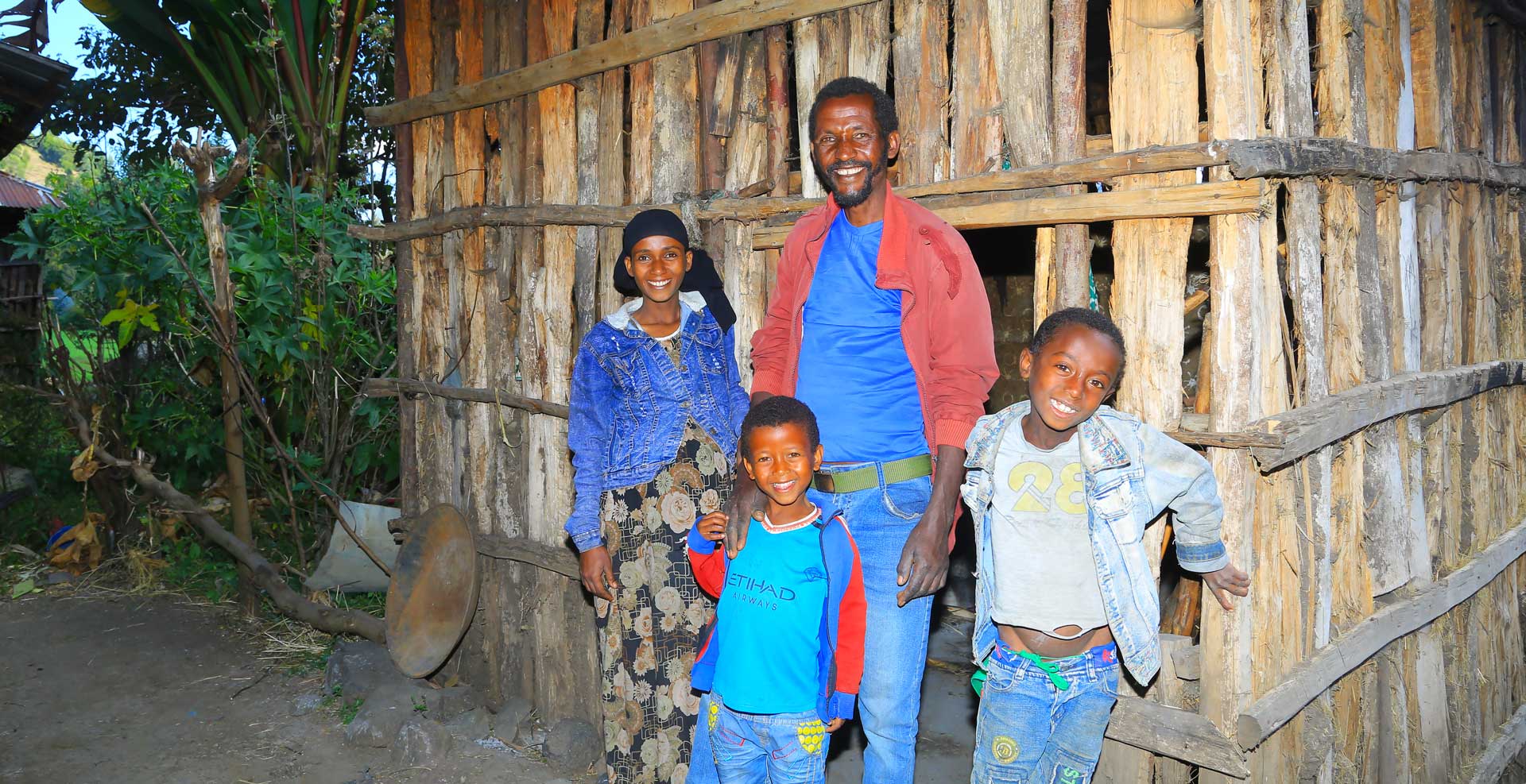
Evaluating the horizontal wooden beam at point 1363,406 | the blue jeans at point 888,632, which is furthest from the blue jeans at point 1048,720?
the horizontal wooden beam at point 1363,406

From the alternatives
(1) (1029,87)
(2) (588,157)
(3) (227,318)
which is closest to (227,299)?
(3) (227,318)

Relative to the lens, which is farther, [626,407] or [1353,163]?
[626,407]

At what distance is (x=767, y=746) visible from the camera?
107 inches

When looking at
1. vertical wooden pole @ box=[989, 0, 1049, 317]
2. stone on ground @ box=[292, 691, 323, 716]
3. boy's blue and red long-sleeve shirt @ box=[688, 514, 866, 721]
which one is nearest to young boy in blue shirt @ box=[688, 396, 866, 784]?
boy's blue and red long-sleeve shirt @ box=[688, 514, 866, 721]

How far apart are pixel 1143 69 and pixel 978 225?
0.63 meters

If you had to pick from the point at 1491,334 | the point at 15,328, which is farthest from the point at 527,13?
the point at 15,328

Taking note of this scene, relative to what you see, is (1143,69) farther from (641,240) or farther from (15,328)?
(15,328)

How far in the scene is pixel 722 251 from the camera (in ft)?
12.9

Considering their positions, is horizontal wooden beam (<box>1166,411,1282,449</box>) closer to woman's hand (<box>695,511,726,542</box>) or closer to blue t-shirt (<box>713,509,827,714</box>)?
blue t-shirt (<box>713,509,827,714</box>)

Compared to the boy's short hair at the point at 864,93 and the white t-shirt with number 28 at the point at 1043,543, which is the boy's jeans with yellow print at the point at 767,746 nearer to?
the white t-shirt with number 28 at the point at 1043,543

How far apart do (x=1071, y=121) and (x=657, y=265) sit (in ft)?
4.22

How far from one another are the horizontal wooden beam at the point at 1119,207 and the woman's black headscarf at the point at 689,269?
783 millimetres

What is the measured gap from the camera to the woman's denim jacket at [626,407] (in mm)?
3312

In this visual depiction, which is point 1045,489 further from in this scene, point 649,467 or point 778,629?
point 649,467
